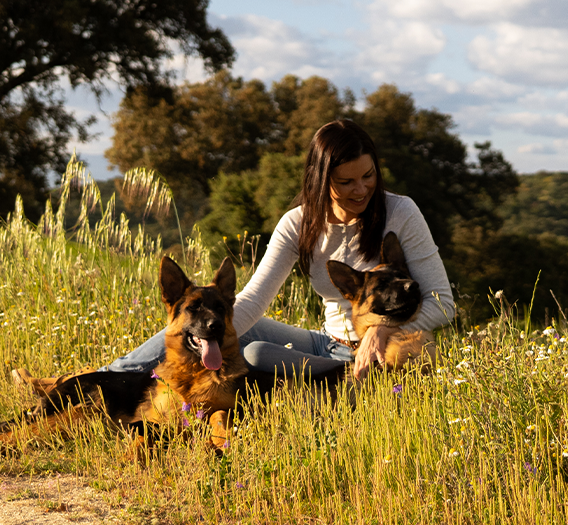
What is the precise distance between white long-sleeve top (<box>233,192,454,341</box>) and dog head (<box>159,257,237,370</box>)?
0.35 m

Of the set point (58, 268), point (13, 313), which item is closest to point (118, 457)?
point (13, 313)

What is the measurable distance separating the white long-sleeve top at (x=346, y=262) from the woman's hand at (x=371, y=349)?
0.14 meters

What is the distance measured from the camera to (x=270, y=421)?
9.51 ft

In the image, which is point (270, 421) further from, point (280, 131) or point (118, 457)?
point (280, 131)

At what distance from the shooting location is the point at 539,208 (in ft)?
86.4

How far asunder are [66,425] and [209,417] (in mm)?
915

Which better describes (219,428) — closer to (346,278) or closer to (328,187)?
(346,278)

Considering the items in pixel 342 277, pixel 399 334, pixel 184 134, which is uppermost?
pixel 184 134

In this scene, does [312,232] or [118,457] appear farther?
[312,232]

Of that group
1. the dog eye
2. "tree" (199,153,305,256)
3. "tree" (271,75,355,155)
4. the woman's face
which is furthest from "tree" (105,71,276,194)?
the dog eye

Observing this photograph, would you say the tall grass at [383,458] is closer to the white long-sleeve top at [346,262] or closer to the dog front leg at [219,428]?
the dog front leg at [219,428]

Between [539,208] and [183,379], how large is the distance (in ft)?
86.9

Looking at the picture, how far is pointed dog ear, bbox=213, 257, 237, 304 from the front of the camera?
341cm

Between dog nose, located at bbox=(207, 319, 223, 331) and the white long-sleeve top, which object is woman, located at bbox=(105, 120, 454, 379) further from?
dog nose, located at bbox=(207, 319, 223, 331)
